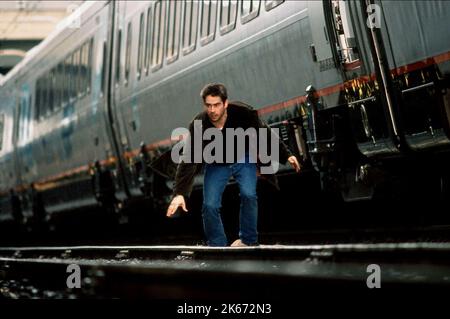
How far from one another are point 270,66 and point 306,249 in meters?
4.45

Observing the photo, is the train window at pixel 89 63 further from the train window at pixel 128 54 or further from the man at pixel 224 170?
the man at pixel 224 170

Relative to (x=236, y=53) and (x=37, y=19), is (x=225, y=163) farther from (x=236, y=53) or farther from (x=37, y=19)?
(x=37, y=19)

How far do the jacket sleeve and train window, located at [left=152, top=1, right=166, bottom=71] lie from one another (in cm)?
520

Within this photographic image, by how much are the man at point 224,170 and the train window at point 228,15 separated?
3277mm

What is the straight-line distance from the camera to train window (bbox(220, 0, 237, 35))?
365 inches

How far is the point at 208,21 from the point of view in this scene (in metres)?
9.88

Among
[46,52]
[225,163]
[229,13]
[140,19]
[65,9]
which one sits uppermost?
[65,9]

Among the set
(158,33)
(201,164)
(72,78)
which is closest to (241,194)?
(201,164)

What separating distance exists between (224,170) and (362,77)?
1.46 meters

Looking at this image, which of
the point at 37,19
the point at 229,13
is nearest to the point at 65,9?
the point at 37,19

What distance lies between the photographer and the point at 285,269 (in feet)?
13.1

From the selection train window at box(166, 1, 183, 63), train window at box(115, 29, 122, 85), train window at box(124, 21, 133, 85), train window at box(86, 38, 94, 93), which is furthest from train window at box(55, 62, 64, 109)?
train window at box(166, 1, 183, 63)

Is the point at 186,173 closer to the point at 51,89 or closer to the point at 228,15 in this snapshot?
the point at 228,15

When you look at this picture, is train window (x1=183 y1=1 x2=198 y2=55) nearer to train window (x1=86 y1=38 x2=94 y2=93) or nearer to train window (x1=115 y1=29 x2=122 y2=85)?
train window (x1=115 y1=29 x2=122 y2=85)
